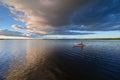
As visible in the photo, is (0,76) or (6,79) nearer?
(6,79)

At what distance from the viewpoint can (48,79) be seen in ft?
72.6

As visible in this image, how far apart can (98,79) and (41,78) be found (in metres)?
13.0

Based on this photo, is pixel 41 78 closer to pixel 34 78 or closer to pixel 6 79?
pixel 34 78

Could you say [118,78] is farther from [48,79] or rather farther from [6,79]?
[6,79]

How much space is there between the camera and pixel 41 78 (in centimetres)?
2270

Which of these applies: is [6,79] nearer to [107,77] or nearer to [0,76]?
[0,76]

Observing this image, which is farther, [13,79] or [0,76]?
[0,76]

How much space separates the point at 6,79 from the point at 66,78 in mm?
13533

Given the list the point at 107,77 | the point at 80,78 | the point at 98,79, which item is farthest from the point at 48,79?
the point at 107,77

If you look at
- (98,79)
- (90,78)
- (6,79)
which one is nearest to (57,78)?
(90,78)

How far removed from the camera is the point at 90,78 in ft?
73.2

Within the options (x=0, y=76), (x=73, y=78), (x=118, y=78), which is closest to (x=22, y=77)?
(x=0, y=76)

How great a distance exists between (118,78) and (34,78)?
63.1 feet

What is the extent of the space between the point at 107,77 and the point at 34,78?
17036 millimetres
